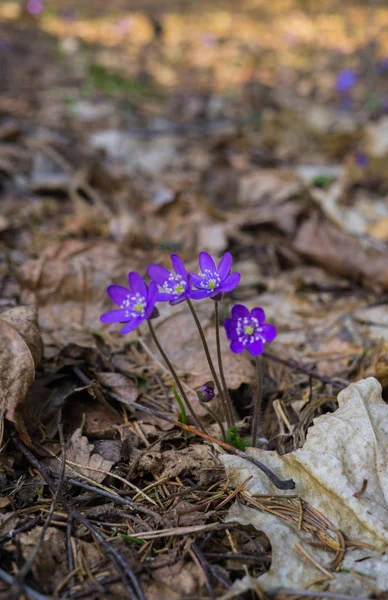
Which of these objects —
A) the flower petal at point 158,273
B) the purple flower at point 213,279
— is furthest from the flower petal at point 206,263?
the flower petal at point 158,273

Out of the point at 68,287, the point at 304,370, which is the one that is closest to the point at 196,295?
the point at 304,370

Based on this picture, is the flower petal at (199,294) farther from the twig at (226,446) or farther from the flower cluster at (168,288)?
the twig at (226,446)

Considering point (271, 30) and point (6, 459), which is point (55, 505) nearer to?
point (6, 459)

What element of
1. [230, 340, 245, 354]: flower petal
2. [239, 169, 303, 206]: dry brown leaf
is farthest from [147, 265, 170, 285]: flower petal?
[239, 169, 303, 206]: dry brown leaf

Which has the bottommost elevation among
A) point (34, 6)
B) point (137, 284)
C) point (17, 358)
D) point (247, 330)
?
point (17, 358)

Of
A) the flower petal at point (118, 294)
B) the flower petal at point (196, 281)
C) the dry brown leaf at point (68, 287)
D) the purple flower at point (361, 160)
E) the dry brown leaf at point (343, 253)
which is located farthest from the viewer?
the purple flower at point (361, 160)

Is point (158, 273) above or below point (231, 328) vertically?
above

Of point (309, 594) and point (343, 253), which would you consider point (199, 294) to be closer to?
point (309, 594)
